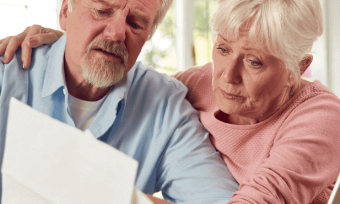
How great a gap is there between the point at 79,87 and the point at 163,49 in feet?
5.17

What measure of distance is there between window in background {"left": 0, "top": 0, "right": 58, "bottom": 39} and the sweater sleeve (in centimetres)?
109

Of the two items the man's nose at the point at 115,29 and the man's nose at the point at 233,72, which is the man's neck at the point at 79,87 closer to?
the man's nose at the point at 115,29

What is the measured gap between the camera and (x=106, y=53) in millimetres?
562

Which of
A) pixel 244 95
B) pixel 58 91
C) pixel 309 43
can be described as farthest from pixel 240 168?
pixel 58 91

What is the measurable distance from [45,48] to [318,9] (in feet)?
1.69

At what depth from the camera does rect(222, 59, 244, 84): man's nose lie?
50 centimetres

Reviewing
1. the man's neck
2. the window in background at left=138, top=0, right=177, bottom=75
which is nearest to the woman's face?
the man's neck

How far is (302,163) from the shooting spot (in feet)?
1.42

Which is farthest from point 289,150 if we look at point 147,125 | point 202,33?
point 202,33

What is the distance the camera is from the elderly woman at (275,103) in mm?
430

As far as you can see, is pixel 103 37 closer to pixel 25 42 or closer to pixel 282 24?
pixel 25 42

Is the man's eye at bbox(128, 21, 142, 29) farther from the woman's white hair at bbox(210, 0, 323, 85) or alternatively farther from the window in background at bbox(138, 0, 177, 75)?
the window in background at bbox(138, 0, 177, 75)

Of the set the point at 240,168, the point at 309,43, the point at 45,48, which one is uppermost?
the point at 309,43

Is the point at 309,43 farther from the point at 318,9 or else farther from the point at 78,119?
the point at 78,119
